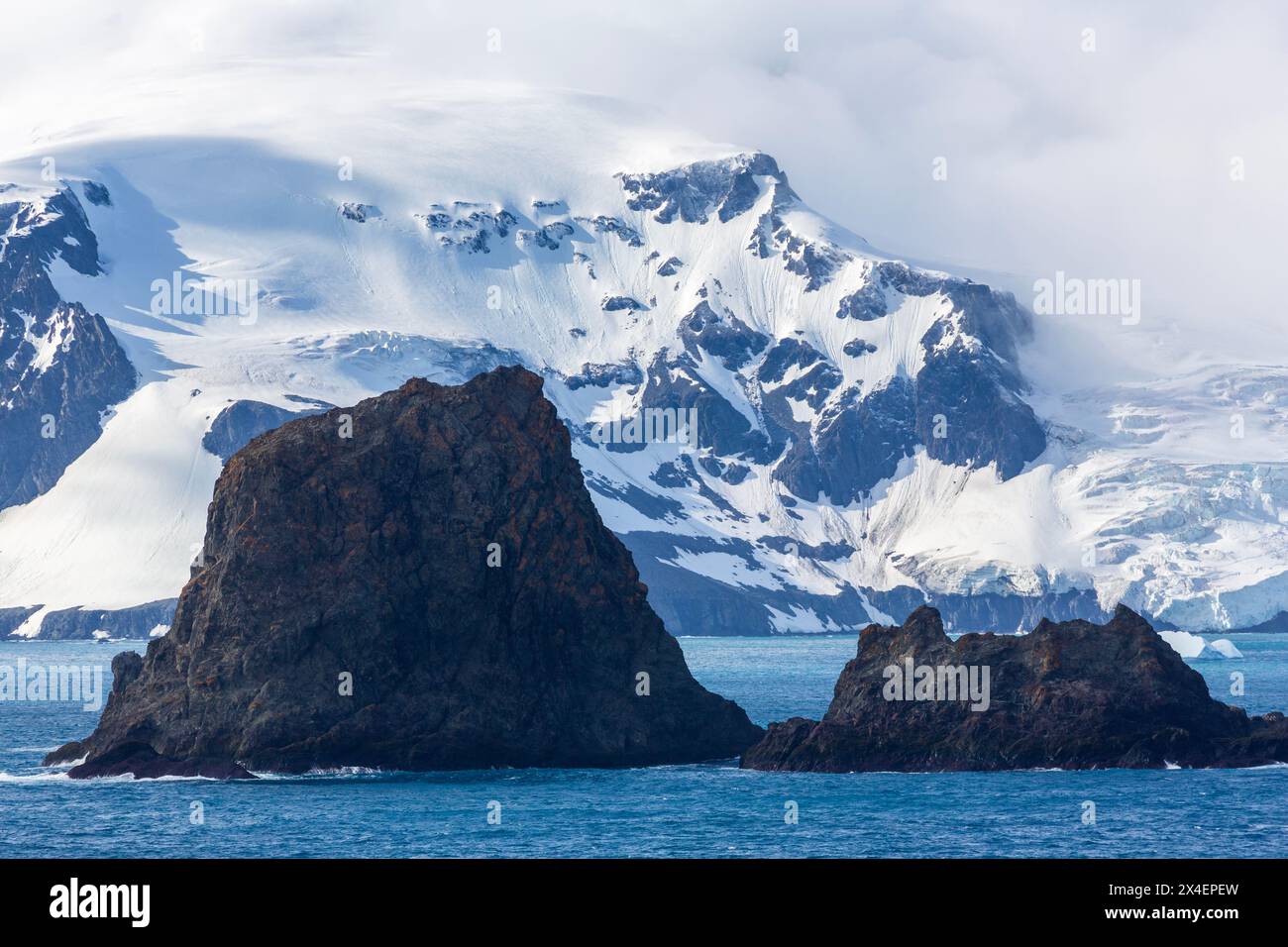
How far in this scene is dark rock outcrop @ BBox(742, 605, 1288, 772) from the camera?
12575cm

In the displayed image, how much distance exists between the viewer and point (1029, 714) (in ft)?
417

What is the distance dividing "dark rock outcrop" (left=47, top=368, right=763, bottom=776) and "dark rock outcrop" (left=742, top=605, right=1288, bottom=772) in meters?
10.8

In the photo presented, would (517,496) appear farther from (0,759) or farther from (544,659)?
(0,759)

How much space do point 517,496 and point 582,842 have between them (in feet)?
125

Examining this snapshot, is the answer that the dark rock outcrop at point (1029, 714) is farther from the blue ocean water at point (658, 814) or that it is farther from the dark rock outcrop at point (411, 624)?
the dark rock outcrop at point (411, 624)

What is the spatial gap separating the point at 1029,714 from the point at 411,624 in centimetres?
3809

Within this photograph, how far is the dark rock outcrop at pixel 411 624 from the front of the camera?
407 feet

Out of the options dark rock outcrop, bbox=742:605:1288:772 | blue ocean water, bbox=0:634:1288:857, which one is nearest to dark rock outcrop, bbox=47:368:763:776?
blue ocean water, bbox=0:634:1288:857

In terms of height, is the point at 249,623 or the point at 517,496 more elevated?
the point at 517,496

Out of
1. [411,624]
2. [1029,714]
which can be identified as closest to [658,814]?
[411,624]

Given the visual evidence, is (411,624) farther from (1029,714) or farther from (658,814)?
(1029,714)
